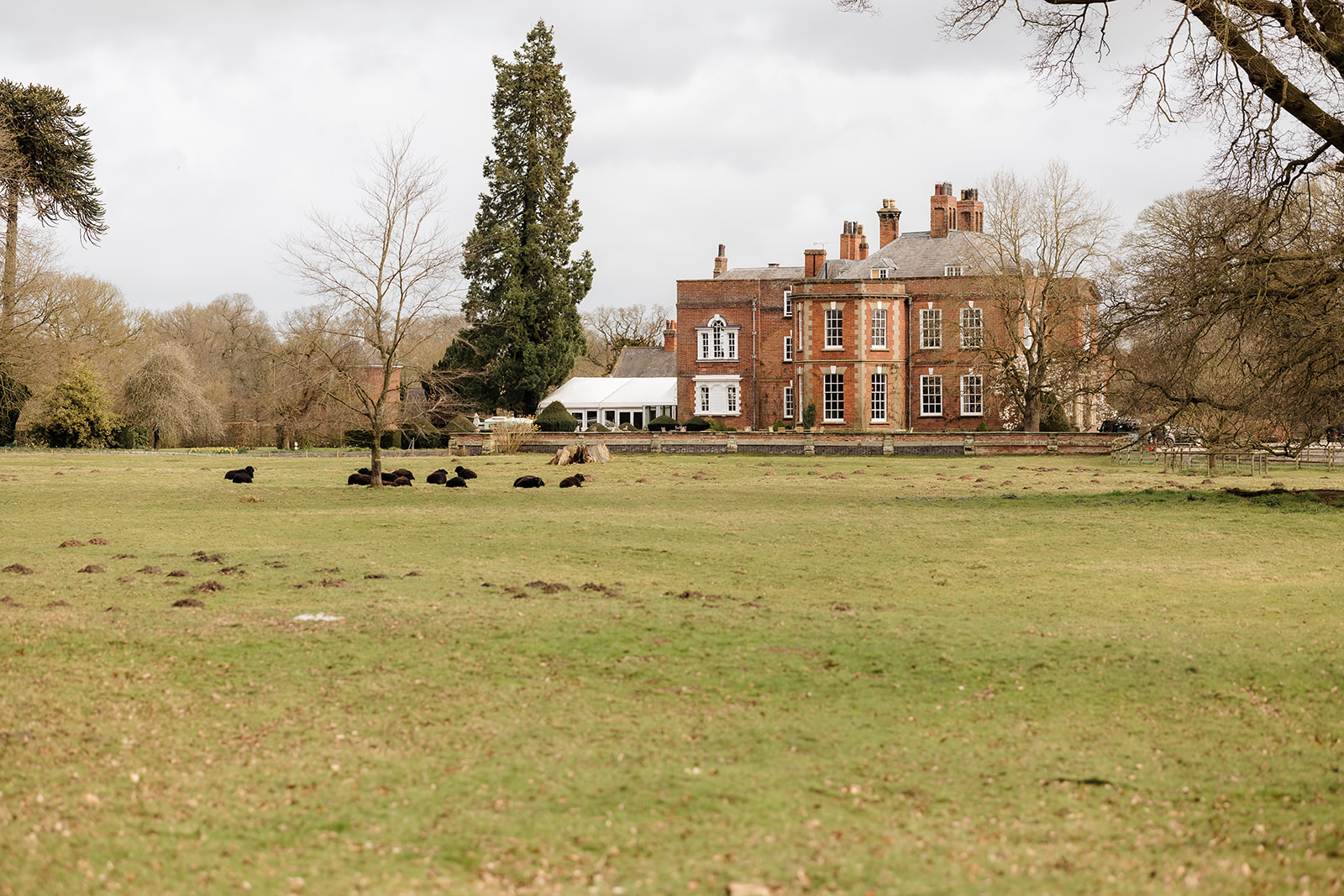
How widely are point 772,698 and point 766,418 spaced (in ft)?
187

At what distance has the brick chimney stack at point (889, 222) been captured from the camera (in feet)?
220

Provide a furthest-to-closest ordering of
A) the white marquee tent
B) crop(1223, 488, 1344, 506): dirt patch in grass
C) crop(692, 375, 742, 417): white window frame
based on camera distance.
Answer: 1. the white marquee tent
2. crop(692, 375, 742, 417): white window frame
3. crop(1223, 488, 1344, 506): dirt patch in grass

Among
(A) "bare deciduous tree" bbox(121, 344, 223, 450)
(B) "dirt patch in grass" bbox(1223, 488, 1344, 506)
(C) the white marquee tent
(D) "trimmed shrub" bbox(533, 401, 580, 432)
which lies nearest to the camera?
(B) "dirt patch in grass" bbox(1223, 488, 1344, 506)

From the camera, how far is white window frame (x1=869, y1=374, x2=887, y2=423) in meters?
62.0

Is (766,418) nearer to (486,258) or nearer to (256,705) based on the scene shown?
(486,258)

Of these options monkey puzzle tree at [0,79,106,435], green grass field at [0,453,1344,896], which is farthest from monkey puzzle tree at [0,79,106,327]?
green grass field at [0,453,1344,896]

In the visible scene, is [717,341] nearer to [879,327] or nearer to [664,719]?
[879,327]

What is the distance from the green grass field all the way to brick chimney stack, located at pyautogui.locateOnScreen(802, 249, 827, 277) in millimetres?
49546

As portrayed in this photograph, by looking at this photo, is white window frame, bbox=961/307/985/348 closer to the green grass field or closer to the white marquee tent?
the white marquee tent

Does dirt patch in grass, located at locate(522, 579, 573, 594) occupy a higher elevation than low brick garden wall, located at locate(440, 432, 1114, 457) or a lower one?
lower

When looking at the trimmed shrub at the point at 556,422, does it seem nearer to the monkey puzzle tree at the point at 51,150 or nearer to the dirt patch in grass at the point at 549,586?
the monkey puzzle tree at the point at 51,150

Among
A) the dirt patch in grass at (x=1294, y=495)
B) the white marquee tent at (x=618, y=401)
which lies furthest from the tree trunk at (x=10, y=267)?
the white marquee tent at (x=618, y=401)

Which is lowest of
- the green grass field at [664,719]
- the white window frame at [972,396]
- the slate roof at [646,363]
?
the green grass field at [664,719]

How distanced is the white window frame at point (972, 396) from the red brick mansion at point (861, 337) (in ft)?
0.19
